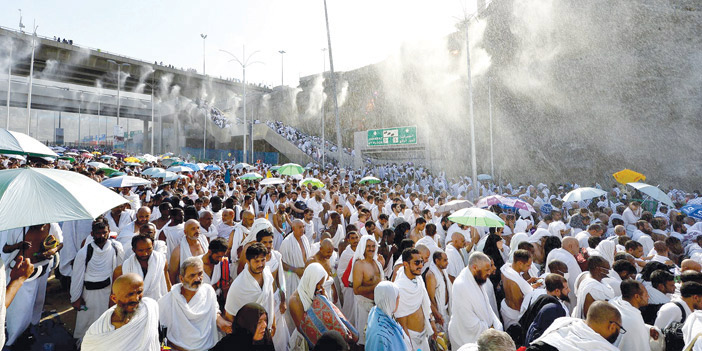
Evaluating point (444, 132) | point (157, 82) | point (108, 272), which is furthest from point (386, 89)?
point (108, 272)

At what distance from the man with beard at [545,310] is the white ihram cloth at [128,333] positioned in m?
3.14

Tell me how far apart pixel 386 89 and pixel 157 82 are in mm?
33720

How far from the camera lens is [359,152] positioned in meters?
30.3

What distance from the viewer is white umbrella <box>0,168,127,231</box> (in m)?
2.62

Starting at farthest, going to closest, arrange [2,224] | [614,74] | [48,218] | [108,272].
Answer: [614,74], [108,272], [48,218], [2,224]

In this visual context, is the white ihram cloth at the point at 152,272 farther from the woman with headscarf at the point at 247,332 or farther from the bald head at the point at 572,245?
the bald head at the point at 572,245

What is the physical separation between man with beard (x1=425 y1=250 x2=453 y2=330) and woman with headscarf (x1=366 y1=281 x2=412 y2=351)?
45.0 inches

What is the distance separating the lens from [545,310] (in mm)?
3232

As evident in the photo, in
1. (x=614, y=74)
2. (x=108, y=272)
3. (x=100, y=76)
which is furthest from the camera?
(x=100, y=76)

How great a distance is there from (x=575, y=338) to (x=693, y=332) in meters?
0.92

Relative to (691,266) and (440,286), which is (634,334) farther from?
(691,266)

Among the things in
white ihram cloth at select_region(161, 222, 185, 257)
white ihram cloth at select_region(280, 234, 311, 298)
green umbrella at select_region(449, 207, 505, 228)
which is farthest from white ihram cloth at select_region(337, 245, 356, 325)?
white ihram cloth at select_region(161, 222, 185, 257)

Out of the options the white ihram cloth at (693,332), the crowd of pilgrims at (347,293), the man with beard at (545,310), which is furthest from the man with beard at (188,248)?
the white ihram cloth at (693,332)

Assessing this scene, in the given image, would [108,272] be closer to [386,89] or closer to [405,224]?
[405,224]
